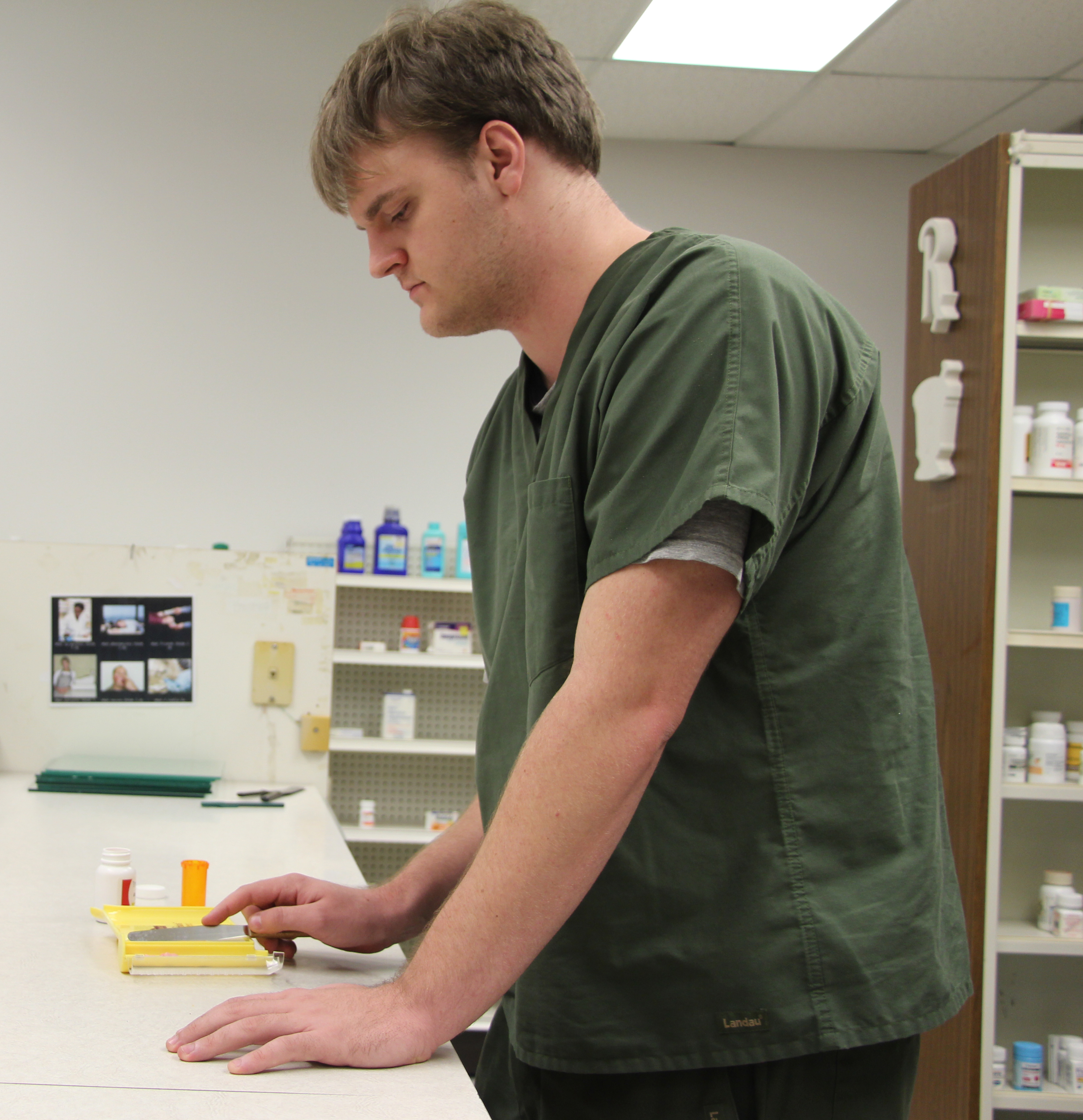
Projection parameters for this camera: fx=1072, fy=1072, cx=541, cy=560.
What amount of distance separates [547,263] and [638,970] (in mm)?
608

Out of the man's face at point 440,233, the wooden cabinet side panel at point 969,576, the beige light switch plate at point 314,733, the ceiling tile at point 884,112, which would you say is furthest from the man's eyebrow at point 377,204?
the ceiling tile at point 884,112

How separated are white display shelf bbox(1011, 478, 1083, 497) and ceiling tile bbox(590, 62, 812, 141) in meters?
1.97

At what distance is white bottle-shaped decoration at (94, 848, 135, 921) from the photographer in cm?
125

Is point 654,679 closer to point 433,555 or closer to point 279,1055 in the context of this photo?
point 279,1055

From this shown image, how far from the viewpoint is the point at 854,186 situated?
457 cm

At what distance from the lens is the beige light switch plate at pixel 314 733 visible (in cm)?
244

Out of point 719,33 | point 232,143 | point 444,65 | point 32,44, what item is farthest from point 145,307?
point 444,65

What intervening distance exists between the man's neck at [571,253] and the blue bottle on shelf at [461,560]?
287 cm

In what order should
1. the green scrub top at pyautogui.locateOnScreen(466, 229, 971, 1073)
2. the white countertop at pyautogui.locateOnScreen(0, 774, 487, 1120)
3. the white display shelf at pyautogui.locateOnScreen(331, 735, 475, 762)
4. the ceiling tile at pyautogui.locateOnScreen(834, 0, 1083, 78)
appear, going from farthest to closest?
1. the white display shelf at pyautogui.locateOnScreen(331, 735, 475, 762)
2. the ceiling tile at pyautogui.locateOnScreen(834, 0, 1083, 78)
3. the green scrub top at pyautogui.locateOnScreen(466, 229, 971, 1073)
4. the white countertop at pyautogui.locateOnScreen(0, 774, 487, 1120)

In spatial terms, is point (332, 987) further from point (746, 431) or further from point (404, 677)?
point (404, 677)

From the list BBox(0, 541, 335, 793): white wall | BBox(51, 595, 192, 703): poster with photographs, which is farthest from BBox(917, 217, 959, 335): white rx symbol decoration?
BBox(51, 595, 192, 703): poster with photographs

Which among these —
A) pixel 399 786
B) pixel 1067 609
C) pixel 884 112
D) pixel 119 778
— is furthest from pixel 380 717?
pixel 884 112

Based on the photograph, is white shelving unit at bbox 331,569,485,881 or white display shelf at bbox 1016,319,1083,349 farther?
white shelving unit at bbox 331,569,485,881

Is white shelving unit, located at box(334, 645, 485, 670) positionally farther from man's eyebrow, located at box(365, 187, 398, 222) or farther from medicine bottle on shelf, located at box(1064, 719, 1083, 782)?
man's eyebrow, located at box(365, 187, 398, 222)
